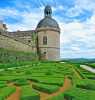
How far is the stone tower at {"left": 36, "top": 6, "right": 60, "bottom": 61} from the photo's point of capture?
1795 inches

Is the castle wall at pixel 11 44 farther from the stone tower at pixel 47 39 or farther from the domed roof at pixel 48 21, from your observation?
the domed roof at pixel 48 21

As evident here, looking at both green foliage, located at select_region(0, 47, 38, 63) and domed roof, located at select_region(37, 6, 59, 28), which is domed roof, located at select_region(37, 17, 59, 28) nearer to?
domed roof, located at select_region(37, 6, 59, 28)

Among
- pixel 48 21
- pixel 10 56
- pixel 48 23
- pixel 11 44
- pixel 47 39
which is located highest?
pixel 48 21

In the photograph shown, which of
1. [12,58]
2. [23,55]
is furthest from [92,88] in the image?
[23,55]

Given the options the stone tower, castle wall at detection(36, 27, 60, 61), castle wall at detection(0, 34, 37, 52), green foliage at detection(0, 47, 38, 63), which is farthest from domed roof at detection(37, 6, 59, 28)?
green foliage at detection(0, 47, 38, 63)

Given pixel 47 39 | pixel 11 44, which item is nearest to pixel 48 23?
pixel 47 39

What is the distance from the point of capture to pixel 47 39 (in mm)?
45844

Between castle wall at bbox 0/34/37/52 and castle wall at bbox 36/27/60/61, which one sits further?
castle wall at bbox 36/27/60/61

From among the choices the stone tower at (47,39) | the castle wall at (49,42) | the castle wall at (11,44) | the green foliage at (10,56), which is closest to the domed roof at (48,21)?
the stone tower at (47,39)

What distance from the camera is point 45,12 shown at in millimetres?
49781

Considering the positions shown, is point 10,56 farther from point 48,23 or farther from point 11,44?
point 48,23

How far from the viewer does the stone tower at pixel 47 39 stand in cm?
4559

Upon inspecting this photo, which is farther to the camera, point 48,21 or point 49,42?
point 48,21

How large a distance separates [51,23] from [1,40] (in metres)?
23.2
